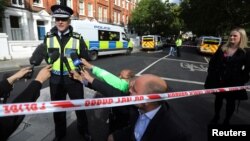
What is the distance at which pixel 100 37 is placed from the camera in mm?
15344

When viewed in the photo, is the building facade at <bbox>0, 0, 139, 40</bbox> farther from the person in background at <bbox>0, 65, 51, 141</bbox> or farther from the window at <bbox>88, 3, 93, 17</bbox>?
the person in background at <bbox>0, 65, 51, 141</bbox>

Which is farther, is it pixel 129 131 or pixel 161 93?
pixel 129 131

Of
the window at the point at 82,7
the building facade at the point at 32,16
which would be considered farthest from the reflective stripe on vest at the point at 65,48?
the window at the point at 82,7

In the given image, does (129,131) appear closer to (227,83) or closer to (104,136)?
(104,136)

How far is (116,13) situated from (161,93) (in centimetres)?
3610

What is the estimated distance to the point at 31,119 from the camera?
386cm

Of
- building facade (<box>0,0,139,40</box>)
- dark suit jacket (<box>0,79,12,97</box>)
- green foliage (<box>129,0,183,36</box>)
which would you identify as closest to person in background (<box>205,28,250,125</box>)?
dark suit jacket (<box>0,79,12,97</box>)

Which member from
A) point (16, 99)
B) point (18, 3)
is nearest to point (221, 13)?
point (18, 3)

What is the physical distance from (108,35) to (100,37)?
1.13 metres

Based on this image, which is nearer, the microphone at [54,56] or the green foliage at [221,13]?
the microphone at [54,56]

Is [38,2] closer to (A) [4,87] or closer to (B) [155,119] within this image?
(A) [4,87]

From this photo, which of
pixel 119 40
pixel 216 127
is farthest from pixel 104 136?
pixel 119 40

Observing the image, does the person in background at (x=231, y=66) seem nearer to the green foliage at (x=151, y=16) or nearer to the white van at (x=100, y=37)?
the white van at (x=100, y=37)

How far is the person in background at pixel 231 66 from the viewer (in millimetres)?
3336
